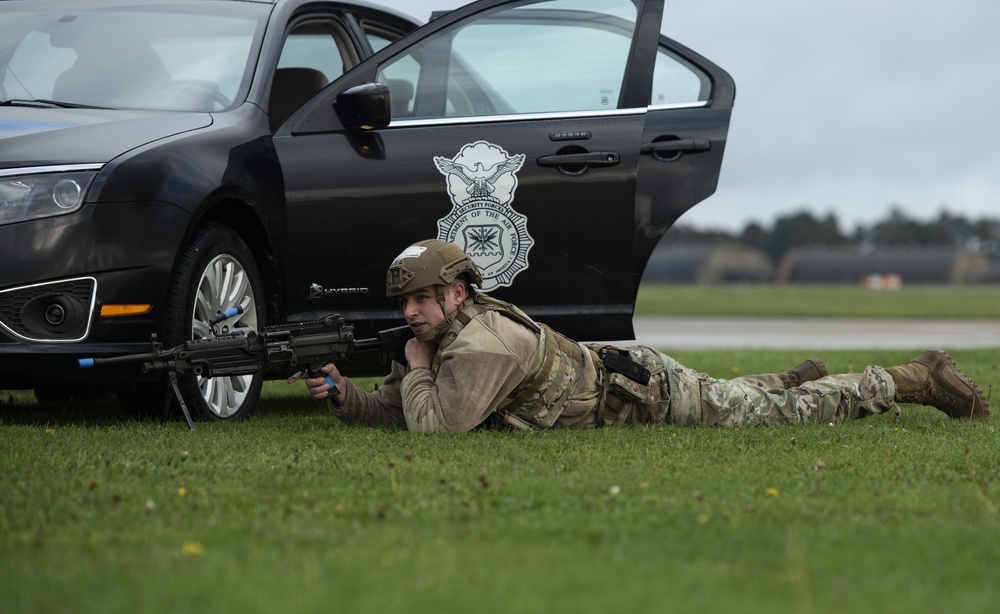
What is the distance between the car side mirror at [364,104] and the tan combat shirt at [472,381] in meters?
1.07

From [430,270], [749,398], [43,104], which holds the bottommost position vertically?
[749,398]

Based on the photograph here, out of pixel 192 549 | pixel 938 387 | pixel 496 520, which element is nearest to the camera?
pixel 192 549

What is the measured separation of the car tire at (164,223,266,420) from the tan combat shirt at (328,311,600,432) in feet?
1.83

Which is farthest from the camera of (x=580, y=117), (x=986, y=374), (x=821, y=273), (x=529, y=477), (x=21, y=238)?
(x=821, y=273)

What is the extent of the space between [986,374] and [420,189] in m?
4.74

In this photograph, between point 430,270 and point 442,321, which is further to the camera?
point 442,321

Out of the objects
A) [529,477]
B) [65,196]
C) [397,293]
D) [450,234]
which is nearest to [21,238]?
[65,196]

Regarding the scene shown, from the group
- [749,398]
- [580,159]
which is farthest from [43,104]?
[749,398]

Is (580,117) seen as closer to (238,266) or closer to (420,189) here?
(420,189)

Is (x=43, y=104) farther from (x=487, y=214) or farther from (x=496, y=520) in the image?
(x=496, y=520)

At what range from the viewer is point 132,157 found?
4965 mm

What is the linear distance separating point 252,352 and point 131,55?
1.83m

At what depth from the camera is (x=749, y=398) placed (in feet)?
18.0

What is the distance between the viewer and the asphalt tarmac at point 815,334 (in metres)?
12.9
